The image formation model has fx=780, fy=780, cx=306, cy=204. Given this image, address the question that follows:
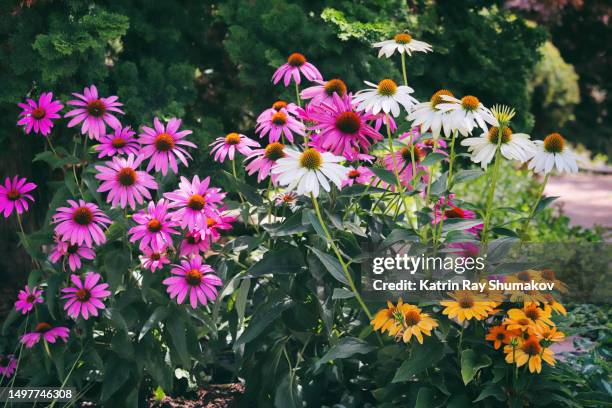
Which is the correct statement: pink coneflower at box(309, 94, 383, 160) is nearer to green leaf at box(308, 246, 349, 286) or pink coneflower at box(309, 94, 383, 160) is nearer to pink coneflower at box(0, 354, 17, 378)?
green leaf at box(308, 246, 349, 286)

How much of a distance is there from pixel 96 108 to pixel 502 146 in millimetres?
1374

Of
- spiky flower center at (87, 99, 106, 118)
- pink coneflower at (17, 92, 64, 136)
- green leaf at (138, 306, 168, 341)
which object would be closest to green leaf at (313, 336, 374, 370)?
green leaf at (138, 306, 168, 341)

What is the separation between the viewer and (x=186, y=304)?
2.59m

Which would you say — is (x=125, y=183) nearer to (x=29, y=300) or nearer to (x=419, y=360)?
(x=29, y=300)

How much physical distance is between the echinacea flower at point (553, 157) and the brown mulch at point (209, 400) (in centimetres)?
135

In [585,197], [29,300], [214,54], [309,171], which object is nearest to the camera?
[309,171]

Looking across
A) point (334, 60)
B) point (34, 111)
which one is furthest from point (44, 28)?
point (334, 60)

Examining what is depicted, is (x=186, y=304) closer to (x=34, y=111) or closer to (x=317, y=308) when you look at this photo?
(x=317, y=308)

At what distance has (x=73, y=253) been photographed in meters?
2.52

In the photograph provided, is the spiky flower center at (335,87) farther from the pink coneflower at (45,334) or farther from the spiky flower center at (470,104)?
the pink coneflower at (45,334)

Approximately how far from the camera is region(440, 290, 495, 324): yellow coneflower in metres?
2.12

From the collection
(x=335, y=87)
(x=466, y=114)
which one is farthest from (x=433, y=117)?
(x=335, y=87)

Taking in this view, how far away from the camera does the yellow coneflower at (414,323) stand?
2.11 meters

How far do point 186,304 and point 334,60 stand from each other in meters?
1.81
